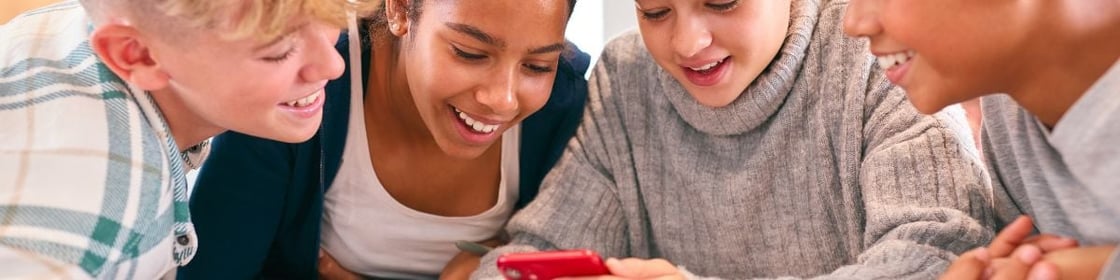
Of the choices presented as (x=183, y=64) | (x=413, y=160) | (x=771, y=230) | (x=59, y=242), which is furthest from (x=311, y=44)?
(x=771, y=230)

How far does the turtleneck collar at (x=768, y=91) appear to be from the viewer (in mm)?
1055

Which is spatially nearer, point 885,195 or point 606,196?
point 885,195

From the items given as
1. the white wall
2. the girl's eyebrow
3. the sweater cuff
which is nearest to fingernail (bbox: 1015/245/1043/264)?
the sweater cuff

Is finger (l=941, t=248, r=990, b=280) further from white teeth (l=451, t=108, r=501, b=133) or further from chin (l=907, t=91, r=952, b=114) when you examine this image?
white teeth (l=451, t=108, r=501, b=133)

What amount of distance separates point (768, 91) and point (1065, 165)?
297mm

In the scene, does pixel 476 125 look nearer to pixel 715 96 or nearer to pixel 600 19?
pixel 715 96

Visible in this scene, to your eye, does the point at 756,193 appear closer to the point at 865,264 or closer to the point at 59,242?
the point at 865,264

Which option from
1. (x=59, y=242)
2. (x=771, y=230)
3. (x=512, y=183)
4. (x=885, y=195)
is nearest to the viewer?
(x=59, y=242)

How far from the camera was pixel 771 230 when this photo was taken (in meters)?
1.10

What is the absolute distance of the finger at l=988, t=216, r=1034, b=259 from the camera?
2.81 ft

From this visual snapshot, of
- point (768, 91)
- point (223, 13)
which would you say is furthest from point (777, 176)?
point (223, 13)

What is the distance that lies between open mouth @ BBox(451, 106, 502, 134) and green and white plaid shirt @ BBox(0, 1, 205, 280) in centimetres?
29

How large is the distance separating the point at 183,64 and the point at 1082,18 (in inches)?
23.8

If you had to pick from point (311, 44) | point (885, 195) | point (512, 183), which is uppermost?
point (311, 44)
